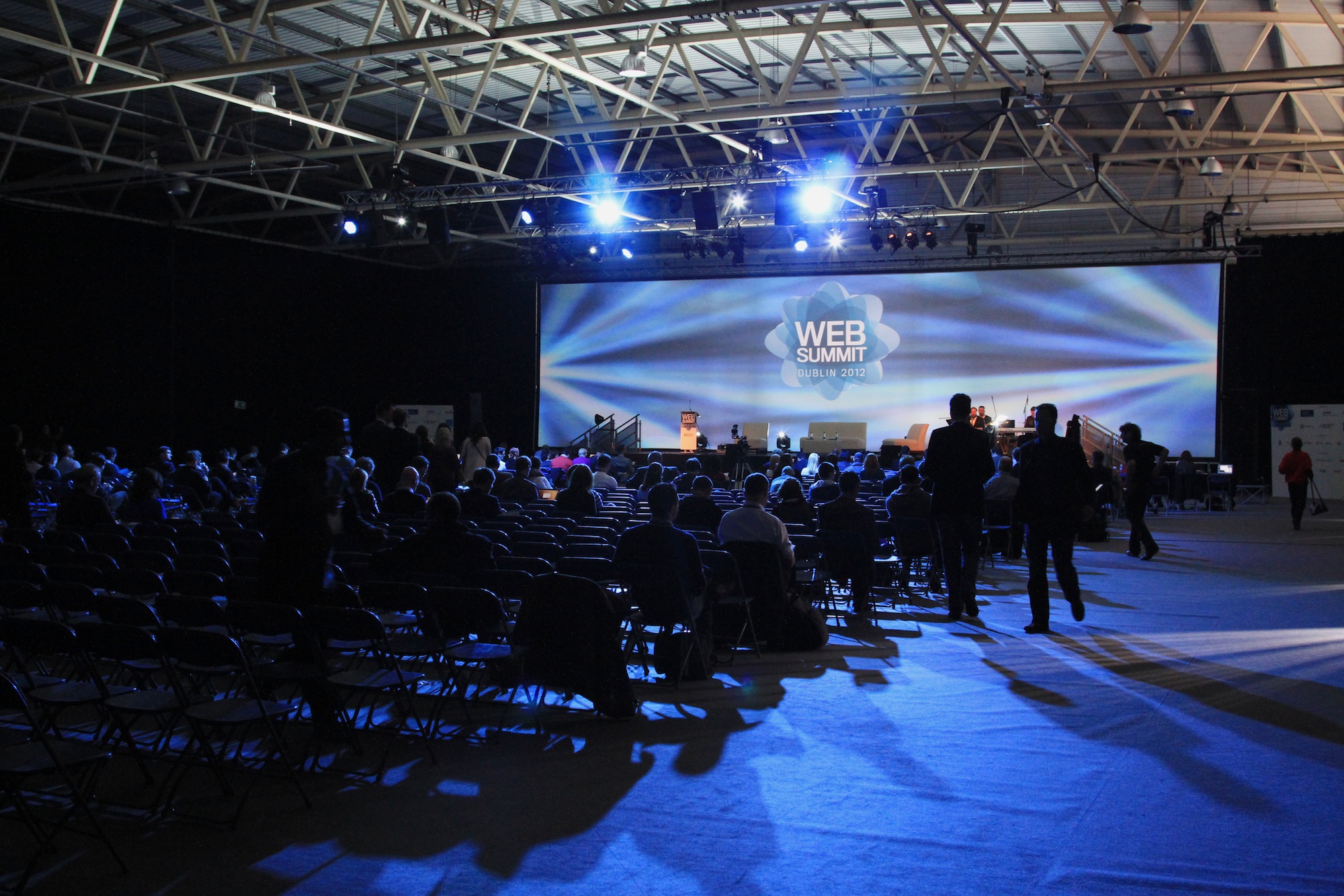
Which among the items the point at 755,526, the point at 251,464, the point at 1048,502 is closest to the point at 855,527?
the point at 1048,502

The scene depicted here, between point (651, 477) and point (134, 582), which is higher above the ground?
point (651, 477)

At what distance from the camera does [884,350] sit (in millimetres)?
19188

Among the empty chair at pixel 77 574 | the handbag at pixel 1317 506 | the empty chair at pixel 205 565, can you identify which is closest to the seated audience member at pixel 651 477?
the empty chair at pixel 205 565

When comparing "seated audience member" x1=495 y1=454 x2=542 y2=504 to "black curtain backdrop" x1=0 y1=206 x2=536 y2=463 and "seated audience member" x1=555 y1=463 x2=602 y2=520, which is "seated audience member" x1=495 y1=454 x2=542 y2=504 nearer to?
"seated audience member" x1=555 y1=463 x2=602 y2=520

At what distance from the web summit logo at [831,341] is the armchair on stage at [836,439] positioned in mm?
626

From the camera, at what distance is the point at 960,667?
560 cm

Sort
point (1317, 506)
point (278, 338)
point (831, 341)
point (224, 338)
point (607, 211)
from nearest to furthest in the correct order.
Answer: point (607, 211) < point (1317, 506) < point (224, 338) < point (278, 338) < point (831, 341)

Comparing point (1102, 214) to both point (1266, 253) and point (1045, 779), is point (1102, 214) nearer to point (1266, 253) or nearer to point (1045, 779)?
point (1266, 253)

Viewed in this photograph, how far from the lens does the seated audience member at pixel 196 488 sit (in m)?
10.3

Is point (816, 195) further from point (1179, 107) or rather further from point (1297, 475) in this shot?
point (1297, 475)

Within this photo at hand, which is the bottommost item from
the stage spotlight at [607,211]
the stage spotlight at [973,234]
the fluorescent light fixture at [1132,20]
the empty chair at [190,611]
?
the empty chair at [190,611]

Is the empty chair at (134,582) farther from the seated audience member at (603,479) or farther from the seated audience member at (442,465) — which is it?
the seated audience member at (603,479)

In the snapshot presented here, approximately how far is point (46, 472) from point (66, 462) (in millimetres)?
1067

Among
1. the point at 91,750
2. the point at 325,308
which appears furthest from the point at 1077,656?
the point at 325,308
